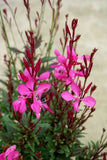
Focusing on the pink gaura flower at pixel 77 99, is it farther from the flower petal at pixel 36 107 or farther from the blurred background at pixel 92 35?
the blurred background at pixel 92 35

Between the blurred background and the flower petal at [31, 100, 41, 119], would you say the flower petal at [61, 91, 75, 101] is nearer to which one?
the flower petal at [31, 100, 41, 119]

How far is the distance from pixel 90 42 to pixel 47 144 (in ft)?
6.69

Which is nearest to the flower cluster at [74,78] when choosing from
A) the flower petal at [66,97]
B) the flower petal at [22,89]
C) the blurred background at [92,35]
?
the flower petal at [66,97]

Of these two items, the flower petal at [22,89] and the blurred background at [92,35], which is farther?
the blurred background at [92,35]

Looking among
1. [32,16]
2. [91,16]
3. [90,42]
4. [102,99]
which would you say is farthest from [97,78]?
[32,16]

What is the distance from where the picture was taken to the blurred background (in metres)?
1.99

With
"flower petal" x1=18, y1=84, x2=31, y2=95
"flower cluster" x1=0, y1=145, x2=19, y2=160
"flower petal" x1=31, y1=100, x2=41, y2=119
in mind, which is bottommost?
"flower cluster" x1=0, y1=145, x2=19, y2=160

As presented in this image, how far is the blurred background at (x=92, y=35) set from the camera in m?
1.99

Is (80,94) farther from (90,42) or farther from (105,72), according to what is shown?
(90,42)

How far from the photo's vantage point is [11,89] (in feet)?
3.94

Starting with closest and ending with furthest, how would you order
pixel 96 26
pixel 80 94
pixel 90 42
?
pixel 80 94 < pixel 90 42 < pixel 96 26

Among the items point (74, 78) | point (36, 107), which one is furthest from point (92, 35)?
point (36, 107)

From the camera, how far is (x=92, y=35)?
287 cm

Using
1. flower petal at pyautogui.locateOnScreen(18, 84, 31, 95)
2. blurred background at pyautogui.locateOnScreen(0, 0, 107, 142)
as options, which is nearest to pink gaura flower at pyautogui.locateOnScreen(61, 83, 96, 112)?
flower petal at pyautogui.locateOnScreen(18, 84, 31, 95)
